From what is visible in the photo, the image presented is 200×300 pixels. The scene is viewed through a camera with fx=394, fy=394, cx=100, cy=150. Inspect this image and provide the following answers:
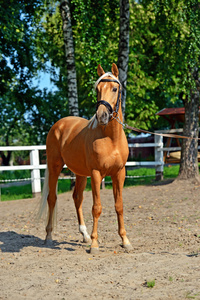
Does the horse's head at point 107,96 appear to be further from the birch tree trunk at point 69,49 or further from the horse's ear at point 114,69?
the birch tree trunk at point 69,49

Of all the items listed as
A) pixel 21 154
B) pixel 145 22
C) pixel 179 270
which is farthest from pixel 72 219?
pixel 21 154

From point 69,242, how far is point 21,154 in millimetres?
30718

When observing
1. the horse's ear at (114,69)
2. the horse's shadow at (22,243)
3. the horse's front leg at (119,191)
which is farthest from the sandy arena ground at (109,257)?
the horse's ear at (114,69)

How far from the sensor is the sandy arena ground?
365cm

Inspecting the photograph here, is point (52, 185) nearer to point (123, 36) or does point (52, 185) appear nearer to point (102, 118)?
point (102, 118)

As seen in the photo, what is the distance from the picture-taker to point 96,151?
198 inches

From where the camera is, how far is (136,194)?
34.1 ft

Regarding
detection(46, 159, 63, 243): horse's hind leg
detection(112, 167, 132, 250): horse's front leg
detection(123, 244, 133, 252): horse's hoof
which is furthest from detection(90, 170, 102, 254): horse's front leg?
detection(46, 159, 63, 243): horse's hind leg

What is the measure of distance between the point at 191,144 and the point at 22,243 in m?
6.24

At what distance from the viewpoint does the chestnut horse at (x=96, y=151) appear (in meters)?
4.84

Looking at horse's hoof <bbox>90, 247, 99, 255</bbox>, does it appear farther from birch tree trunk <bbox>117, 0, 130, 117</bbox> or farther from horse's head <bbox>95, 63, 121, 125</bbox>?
birch tree trunk <bbox>117, 0, 130, 117</bbox>

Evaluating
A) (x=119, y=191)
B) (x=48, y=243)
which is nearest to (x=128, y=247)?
(x=119, y=191)

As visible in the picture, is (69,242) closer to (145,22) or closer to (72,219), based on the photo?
(72,219)

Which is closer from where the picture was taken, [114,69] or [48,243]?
[114,69]
